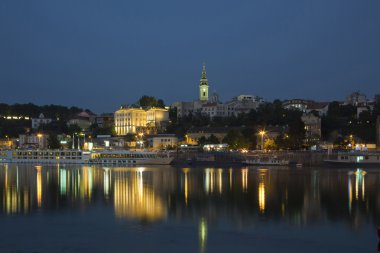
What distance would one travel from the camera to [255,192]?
2762 centimetres

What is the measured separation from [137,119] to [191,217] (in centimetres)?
7893

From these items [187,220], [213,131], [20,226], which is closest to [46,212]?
[20,226]

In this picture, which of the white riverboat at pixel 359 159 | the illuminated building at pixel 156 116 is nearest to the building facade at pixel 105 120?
the illuminated building at pixel 156 116

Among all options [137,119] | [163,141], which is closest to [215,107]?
[137,119]

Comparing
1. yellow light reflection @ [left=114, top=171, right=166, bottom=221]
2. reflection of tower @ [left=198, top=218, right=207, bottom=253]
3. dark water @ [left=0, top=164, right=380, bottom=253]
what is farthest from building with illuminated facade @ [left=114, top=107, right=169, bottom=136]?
reflection of tower @ [left=198, top=218, right=207, bottom=253]

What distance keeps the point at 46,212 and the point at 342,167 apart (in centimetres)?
3590

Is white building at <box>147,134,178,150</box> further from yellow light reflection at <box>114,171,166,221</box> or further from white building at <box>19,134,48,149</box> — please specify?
yellow light reflection at <box>114,171,166,221</box>

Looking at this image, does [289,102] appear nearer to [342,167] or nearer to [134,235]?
[342,167]

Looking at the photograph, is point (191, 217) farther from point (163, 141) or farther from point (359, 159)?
point (163, 141)

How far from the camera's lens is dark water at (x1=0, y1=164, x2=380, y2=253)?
15.4 m

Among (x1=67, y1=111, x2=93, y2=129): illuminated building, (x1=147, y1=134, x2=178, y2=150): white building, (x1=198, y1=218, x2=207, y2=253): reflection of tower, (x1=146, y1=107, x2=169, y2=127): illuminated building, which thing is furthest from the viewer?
(x1=67, y1=111, x2=93, y2=129): illuminated building

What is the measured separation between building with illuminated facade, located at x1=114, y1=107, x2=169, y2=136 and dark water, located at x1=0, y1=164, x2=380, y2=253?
6499 centimetres

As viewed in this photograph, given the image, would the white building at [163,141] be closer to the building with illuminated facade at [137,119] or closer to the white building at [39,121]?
the building with illuminated facade at [137,119]

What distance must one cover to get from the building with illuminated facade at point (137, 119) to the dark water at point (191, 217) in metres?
65.0
